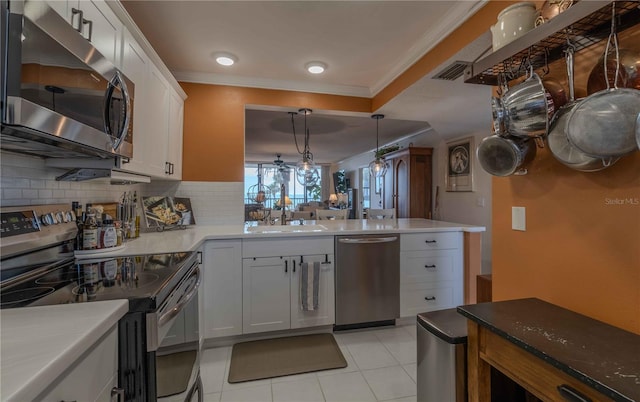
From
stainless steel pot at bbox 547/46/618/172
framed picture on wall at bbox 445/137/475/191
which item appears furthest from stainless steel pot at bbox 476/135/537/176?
framed picture on wall at bbox 445/137/475/191

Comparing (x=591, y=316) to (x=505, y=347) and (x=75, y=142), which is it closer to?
(x=505, y=347)

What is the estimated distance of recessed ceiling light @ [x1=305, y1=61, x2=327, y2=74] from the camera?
2.60 meters

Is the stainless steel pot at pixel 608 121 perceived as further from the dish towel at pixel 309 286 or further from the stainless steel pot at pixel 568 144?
the dish towel at pixel 309 286

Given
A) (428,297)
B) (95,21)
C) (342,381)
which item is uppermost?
(95,21)

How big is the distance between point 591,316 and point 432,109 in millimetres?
2603

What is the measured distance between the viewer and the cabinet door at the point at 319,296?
2434 millimetres

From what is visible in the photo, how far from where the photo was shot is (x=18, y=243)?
119 cm

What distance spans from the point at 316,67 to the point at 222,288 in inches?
81.3

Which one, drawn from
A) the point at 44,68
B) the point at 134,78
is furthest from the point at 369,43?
the point at 44,68

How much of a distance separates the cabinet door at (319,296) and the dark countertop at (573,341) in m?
1.45

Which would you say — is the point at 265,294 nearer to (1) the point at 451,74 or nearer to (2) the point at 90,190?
(2) the point at 90,190

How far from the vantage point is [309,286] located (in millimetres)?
2428

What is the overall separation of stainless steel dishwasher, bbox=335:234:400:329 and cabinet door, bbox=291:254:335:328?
61 mm

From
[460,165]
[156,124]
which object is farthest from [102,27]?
[460,165]
